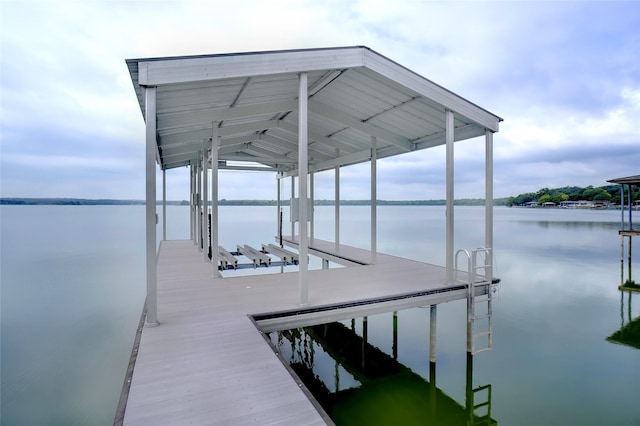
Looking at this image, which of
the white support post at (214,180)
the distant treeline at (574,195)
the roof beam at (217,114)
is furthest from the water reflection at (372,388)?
the distant treeline at (574,195)

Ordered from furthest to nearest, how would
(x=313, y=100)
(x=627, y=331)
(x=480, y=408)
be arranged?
(x=627, y=331) < (x=313, y=100) < (x=480, y=408)

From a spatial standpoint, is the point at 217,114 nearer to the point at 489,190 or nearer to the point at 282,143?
the point at 282,143

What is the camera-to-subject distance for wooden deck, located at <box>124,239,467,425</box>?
1988 mm

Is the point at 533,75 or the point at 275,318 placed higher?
the point at 533,75

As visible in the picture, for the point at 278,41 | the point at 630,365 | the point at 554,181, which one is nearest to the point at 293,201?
the point at 630,365

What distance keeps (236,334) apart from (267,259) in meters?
4.90

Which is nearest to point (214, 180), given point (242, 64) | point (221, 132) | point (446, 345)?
point (221, 132)

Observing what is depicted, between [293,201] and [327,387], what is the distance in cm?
486

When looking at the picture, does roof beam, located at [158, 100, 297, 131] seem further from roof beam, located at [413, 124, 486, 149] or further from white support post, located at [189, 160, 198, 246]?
white support post, located at [189, 160, 198, 246]

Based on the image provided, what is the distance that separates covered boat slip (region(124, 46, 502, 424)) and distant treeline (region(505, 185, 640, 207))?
46195 mm

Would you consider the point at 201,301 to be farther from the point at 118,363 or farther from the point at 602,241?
the point at 602,241

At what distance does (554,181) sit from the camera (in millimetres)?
48781

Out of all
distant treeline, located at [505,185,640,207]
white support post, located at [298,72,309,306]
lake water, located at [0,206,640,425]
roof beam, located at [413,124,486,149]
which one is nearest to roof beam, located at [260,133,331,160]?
roof beam, located at [413,124,486,149]

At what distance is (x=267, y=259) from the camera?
808 cm
